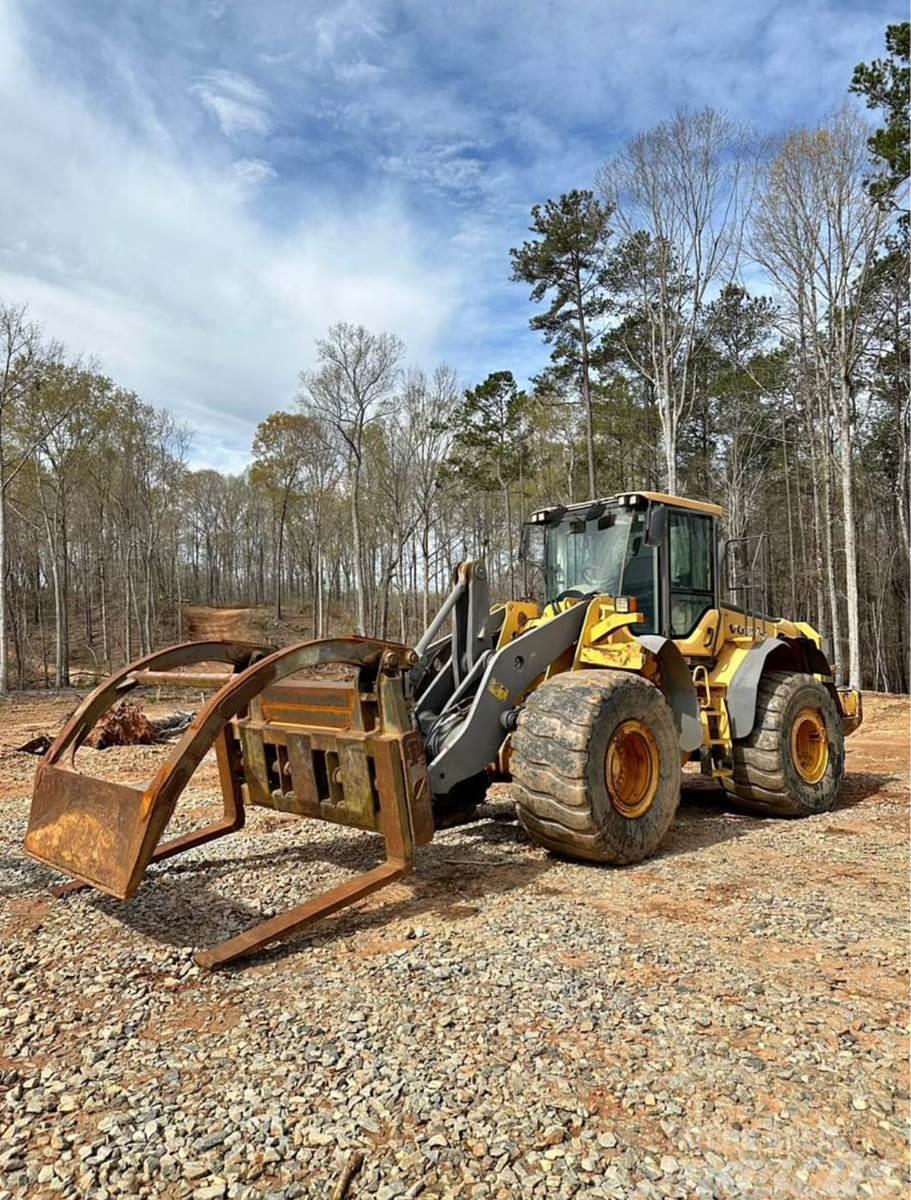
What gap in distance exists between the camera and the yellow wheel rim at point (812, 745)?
6.96 metres

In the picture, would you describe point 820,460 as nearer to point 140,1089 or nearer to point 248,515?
point 140,1089

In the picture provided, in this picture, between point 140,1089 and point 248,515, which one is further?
point 248,515

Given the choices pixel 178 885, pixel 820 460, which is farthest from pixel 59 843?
pixel 820 460

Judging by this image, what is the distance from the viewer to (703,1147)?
223cm

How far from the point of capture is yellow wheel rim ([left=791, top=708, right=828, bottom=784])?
22.8 ft

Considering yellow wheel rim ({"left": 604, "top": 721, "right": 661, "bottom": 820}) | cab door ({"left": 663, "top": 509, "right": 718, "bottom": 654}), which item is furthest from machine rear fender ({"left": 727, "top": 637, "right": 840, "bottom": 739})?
yellow wheel rim ({"left": 604, "top": 721, "right": 661, "bottom": 820})

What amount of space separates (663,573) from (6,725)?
43.2 ft

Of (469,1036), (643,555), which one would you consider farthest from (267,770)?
(643,555)

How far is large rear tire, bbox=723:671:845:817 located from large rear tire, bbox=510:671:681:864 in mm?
1575

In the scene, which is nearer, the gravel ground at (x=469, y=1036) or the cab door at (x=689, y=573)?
the gravel ground at (x=469, y=1036)

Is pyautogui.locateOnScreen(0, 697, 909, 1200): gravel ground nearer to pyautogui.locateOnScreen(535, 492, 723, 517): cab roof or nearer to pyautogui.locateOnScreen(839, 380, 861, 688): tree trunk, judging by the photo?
pyautogui.locateOnScreen(535, 492, 723, 517): cab roof

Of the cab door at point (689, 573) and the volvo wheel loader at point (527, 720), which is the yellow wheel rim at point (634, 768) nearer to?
the volvo wheel loader at point (527, 720)

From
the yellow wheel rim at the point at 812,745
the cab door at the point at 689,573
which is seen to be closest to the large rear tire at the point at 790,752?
the yellow wheel rim at the point at 812,745

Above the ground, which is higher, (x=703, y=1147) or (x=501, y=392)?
(x=501, y=392)
